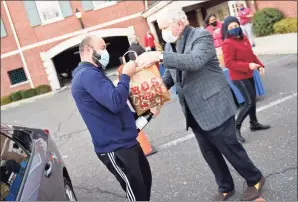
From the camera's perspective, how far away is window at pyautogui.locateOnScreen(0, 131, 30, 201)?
270 centimetres

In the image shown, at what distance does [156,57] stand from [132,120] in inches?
20.9

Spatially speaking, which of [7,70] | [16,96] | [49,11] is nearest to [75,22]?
[49,11]

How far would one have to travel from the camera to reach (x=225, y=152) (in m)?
3.52

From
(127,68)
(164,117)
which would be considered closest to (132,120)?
(127,68)

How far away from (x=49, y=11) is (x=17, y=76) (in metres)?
4.28

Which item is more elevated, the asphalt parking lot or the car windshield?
the car windshield

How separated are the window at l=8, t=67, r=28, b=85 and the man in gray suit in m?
20.3

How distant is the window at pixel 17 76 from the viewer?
22312 millimetres

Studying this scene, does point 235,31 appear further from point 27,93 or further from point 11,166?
point 27,93

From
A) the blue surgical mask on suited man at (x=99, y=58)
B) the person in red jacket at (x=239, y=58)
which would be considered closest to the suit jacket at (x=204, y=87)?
the blue surgical mask on suited man at (x=99, y=58)

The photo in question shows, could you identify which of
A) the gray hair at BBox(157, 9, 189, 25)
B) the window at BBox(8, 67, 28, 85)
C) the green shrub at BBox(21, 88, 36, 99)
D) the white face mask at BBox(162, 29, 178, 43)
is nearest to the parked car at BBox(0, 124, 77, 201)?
the white face mask at BBox(162, 29, 178, 43)

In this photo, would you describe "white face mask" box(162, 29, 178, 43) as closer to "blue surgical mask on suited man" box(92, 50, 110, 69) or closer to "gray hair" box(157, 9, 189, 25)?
"gray hair" box(157, 9, 189, 25)

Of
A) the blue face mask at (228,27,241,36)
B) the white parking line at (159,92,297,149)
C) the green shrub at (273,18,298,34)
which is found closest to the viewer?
the blue face mask at (228,27,241,36)

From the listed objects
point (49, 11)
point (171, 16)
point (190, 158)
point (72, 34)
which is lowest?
point (190, 158)
